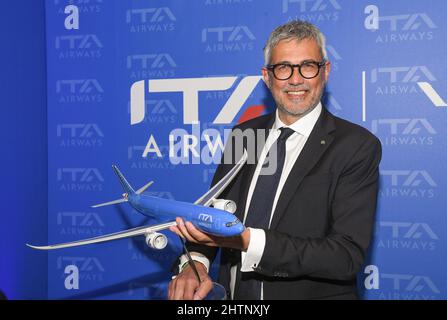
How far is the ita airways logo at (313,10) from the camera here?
4121 mm

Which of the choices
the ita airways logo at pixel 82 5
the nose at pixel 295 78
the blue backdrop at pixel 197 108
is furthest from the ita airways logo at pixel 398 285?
the ita airways logo at pixel 82 5

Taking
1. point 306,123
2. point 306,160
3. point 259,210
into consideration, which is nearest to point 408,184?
point 306,123

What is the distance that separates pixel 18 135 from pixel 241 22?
7.84 feet

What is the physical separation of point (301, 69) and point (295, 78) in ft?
0.20

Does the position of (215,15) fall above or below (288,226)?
above

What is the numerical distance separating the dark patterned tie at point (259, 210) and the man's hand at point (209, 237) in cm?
32

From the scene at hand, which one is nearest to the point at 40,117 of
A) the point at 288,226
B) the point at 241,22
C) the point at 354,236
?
the point at 241,22

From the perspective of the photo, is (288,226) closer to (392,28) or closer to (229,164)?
(229,164)

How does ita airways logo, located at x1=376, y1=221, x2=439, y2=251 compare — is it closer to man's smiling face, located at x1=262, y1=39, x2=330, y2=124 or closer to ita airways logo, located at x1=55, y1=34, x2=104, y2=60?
man's smiling face, located at x1=262, y1=39, x2=330, y2=124

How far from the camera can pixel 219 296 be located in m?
2.24

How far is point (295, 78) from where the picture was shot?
270 centimetres

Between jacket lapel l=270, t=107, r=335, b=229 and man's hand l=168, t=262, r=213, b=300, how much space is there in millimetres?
474

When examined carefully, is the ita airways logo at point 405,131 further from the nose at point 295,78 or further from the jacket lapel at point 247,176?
the nose at point 295,78

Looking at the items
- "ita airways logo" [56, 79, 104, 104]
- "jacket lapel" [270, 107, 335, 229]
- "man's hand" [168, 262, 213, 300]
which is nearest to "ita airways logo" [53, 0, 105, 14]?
"ita airways logo" [56, 79, 104, 104]
